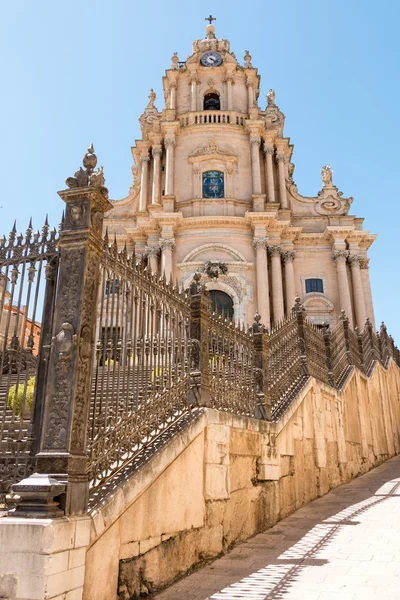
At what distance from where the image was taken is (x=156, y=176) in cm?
2883

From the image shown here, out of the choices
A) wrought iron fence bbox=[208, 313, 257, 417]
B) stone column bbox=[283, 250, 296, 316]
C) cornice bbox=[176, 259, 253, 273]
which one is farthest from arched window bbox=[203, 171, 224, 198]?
wrought iron fence bbox=[208, 313, 257, 417]

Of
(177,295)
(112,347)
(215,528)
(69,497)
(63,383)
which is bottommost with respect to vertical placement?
(215,528)

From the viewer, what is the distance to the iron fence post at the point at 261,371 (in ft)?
25.1

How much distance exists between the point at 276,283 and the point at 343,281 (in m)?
3.50

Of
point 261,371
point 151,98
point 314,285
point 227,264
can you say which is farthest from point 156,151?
point 261,371

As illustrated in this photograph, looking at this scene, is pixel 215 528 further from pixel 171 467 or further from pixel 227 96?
pixel 227 96

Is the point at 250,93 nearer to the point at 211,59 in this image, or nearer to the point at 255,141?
the point at 211,59

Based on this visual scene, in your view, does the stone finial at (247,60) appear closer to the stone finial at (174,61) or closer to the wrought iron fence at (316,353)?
the stone finial at (174,61)

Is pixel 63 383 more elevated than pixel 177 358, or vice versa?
pixel 177 358

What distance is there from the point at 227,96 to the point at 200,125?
3.65 metres

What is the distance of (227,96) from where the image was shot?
3130 cm

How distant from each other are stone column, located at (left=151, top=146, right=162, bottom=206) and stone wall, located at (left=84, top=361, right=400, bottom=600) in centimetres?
1940

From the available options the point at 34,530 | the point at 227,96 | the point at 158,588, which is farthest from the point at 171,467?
the point at 227,96

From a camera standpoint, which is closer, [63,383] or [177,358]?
[63,383]
